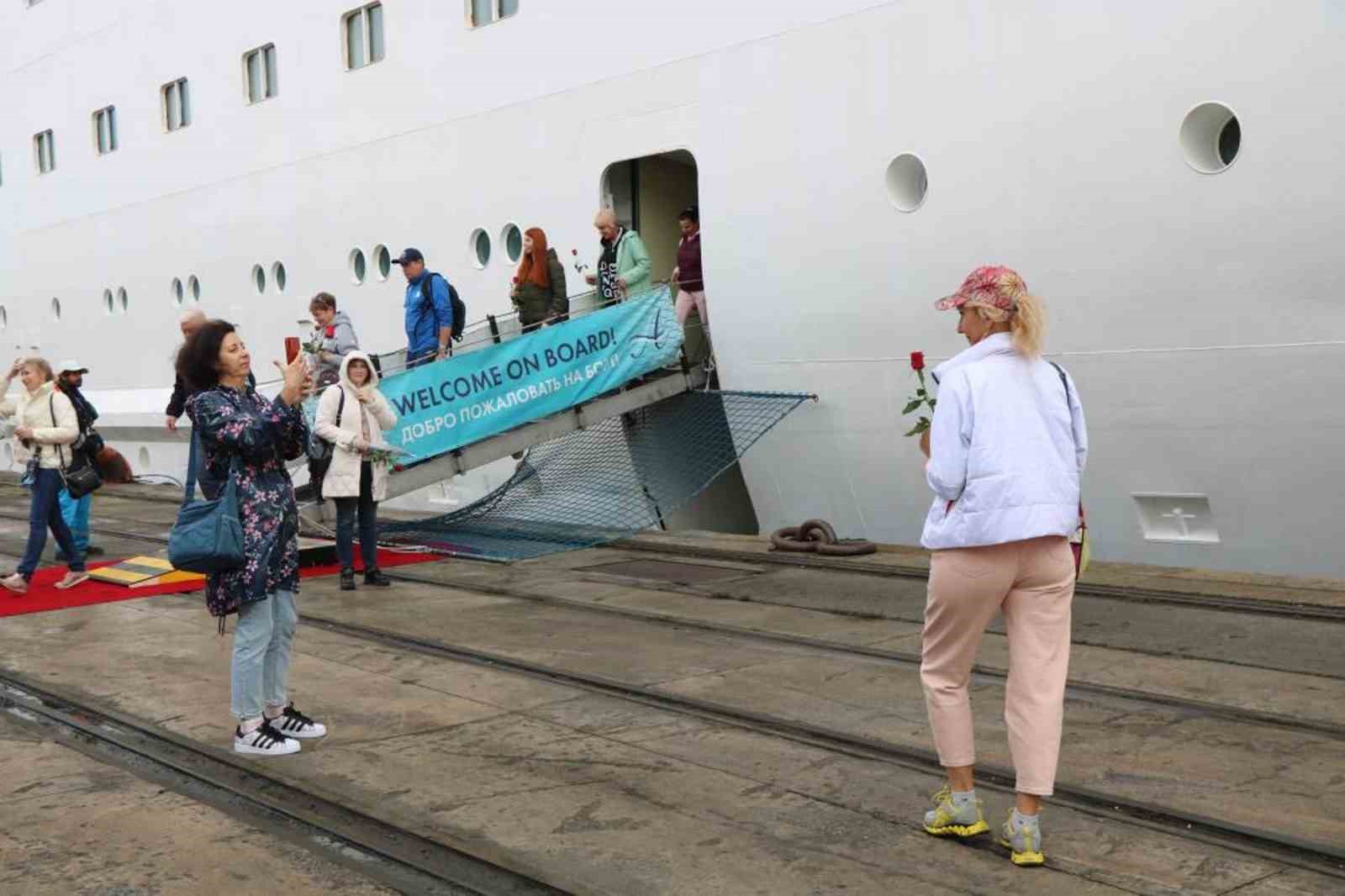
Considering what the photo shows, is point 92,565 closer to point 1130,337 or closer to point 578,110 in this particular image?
point 578,110

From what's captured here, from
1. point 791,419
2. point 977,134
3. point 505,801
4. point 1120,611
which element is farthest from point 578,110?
point 505,801

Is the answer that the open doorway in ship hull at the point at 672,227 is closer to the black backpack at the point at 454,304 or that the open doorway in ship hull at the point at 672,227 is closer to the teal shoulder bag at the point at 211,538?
the black backpack at the point at 454,304

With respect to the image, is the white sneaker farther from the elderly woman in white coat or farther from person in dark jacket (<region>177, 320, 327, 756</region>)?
person in dark jacket (<region>177, 320, 327, 756</region>)

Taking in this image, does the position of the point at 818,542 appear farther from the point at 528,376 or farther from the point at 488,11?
the point at 488,11

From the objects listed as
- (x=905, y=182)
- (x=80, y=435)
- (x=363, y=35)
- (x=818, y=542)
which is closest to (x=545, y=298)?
(x=818, y=542)

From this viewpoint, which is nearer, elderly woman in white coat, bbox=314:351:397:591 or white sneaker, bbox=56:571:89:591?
elderly woman in white coat, bbox=314:351:397:591

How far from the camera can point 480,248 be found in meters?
13.6

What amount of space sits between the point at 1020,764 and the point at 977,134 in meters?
5.98

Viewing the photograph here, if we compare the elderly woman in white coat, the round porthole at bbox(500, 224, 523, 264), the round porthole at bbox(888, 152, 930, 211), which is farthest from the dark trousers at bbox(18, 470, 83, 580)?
the round porthole at bbox(888, 152, 930, 211)

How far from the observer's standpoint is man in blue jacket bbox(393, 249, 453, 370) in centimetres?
1159

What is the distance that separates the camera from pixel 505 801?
195 inches

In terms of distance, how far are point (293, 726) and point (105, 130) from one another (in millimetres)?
15975

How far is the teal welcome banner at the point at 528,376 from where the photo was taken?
11.3 meters

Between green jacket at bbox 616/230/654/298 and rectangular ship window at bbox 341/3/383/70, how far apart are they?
13.8ft
